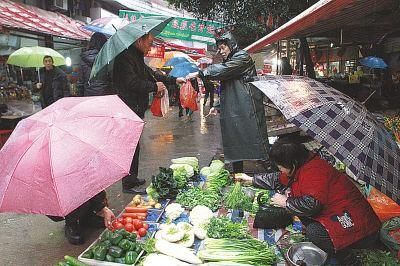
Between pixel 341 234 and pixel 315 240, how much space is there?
22 cm

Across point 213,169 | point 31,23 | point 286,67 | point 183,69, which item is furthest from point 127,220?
point 286,67

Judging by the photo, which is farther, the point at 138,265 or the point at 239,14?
the point at 239,14

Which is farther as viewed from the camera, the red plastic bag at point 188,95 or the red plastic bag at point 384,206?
the red plastic bag at point 188,95

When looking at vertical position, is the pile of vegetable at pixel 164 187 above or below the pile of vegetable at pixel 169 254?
above

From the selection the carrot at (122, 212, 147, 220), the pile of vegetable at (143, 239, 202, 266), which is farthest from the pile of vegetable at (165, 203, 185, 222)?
the pile of vegetable at (143, 239, 202, 266)

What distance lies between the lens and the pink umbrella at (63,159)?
2430 millimetres

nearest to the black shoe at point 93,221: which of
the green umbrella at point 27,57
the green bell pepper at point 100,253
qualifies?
the green bell pepper at point 100,253

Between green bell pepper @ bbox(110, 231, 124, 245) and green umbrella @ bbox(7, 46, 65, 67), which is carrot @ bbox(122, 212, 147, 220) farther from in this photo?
green umbrella @ bbox(7, 46, 65, 67)

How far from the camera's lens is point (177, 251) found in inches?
125

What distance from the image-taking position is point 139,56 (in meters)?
5.14

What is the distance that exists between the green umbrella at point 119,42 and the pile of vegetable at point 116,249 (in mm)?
2164

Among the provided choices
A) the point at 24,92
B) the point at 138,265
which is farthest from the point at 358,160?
the point at 24,92

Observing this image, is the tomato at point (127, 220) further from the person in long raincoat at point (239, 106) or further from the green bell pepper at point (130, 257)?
the person in long raincoat at point (239, 106)

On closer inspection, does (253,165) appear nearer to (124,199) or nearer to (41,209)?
(124,199)
